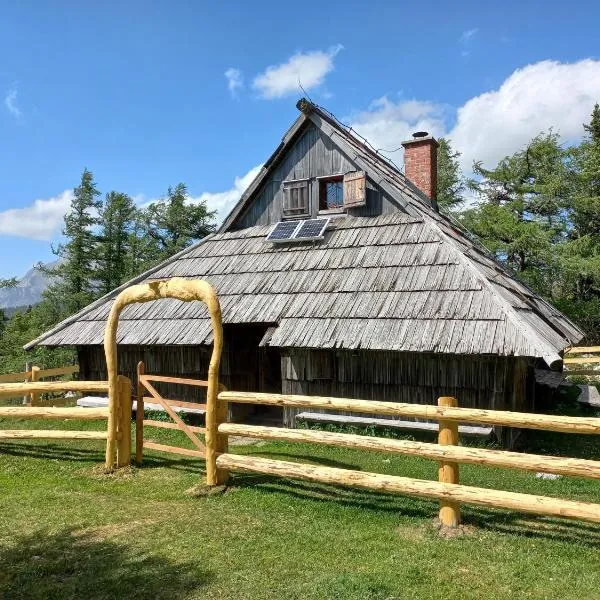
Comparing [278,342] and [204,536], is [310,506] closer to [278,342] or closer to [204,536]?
[204,536]

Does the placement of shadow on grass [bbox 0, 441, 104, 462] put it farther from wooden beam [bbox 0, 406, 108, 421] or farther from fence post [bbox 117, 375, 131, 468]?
fence post [bbox 117, 375, 131, 468]

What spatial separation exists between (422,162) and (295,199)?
4.48 metres

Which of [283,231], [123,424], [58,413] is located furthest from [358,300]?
[58,413]

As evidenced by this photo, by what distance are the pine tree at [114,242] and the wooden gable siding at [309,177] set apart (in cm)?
2334


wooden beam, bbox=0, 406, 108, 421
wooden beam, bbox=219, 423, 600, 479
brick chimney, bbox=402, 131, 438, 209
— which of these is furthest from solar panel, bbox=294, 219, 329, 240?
wooden beam, bbox=219, 423, 600, 479

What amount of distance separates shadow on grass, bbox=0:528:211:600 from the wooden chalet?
5339mm

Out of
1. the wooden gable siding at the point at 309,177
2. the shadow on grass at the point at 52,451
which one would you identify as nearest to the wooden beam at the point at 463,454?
the shadow on grass at the point at 52,451

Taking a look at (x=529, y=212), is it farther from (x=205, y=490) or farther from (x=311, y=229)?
(x=205, y=490)

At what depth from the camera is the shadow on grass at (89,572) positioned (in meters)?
4.27

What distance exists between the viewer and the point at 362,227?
41.6 ft

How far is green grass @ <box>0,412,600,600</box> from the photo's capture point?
432 cm

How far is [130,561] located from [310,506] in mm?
2095

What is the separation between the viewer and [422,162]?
51.8 ft

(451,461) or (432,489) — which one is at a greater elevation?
(451,461)
